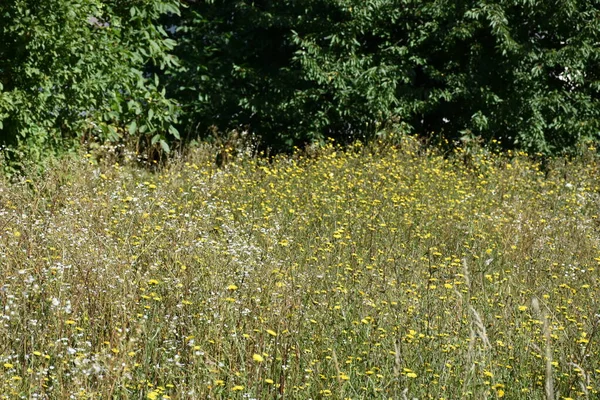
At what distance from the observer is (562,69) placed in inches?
434

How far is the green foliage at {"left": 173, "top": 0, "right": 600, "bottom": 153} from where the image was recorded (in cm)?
1048

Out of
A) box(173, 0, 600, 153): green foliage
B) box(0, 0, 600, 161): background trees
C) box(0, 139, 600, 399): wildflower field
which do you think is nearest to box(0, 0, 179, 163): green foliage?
box(0, 139, 600, 399): wildflower field

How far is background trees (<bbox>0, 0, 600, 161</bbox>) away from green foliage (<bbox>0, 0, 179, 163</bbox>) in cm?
111

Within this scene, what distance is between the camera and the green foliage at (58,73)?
7570mm

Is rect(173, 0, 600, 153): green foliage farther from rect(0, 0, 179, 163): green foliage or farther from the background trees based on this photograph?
rect(0, 0, 179, 163): green foliage

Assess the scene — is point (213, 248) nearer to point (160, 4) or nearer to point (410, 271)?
point (410, 271)

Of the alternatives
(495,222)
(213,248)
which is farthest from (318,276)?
(495,222)

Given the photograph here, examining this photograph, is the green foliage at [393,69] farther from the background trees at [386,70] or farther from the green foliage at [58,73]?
the green foliage at [58,73]

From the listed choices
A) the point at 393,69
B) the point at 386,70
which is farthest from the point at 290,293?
the point at 393,69

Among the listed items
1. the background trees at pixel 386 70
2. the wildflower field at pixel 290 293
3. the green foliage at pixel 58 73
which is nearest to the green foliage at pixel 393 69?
the background trees at pixel 386 70

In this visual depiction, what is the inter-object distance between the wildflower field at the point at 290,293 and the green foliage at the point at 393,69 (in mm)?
2621

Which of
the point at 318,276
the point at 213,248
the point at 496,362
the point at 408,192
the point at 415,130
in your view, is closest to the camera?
the point at 496,362

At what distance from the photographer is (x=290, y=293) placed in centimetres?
458

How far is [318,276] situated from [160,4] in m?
5.21
